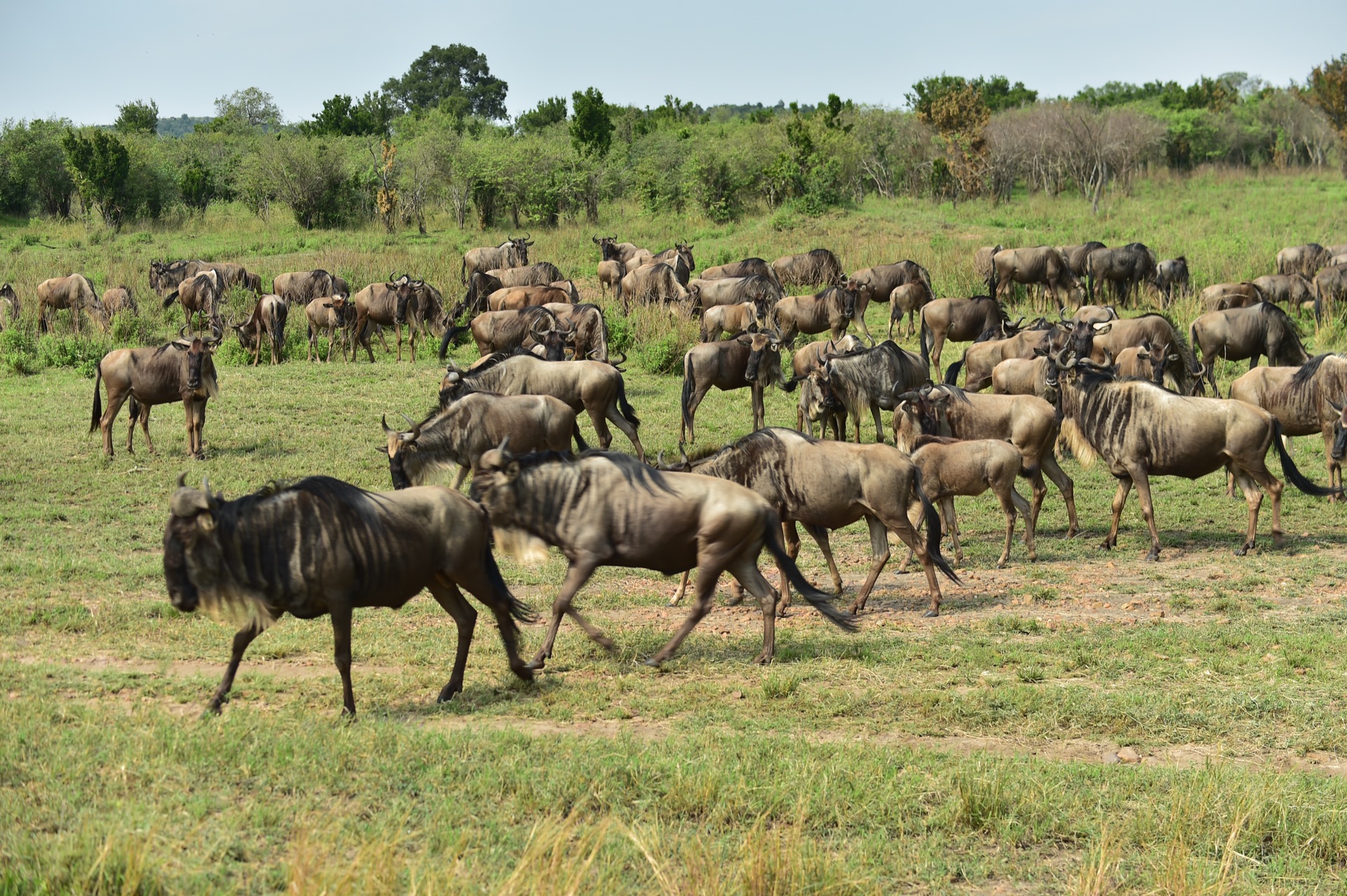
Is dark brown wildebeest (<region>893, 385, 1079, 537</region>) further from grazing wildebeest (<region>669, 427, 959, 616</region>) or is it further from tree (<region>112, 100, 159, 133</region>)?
tree (<region>112, 100, 159, 133</region>)

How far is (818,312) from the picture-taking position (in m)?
21.9

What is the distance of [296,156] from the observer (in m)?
39.3

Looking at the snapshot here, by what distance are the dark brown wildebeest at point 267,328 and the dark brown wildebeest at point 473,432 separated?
10991 millimetres

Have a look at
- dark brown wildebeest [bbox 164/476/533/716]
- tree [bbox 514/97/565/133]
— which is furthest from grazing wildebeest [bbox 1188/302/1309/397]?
tree [bbox 514/97/565/133]

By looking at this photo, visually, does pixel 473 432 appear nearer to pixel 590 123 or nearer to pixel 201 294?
pixel 201 294

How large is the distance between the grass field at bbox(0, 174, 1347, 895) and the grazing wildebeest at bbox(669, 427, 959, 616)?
1.62 feet

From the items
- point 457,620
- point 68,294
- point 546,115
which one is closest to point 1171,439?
point 457,620

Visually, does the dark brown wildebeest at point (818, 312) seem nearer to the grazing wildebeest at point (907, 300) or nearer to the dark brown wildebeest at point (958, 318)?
the dark brown wildebeest at point (958, 318)

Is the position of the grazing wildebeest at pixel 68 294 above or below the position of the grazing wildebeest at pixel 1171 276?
above

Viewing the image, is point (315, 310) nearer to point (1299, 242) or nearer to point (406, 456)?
point (406, 456)

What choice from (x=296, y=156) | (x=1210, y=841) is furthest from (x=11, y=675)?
(x=296, y=156)

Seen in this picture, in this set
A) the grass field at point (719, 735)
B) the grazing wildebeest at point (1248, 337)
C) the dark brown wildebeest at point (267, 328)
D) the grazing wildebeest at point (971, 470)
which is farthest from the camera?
the dark brown wildebeest at point (267, 328)

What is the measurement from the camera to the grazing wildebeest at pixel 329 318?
22.8 m

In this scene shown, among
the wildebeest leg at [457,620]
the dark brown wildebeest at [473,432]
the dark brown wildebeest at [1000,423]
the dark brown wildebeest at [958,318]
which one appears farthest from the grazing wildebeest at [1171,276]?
the wildebeest leg at [457,620]
